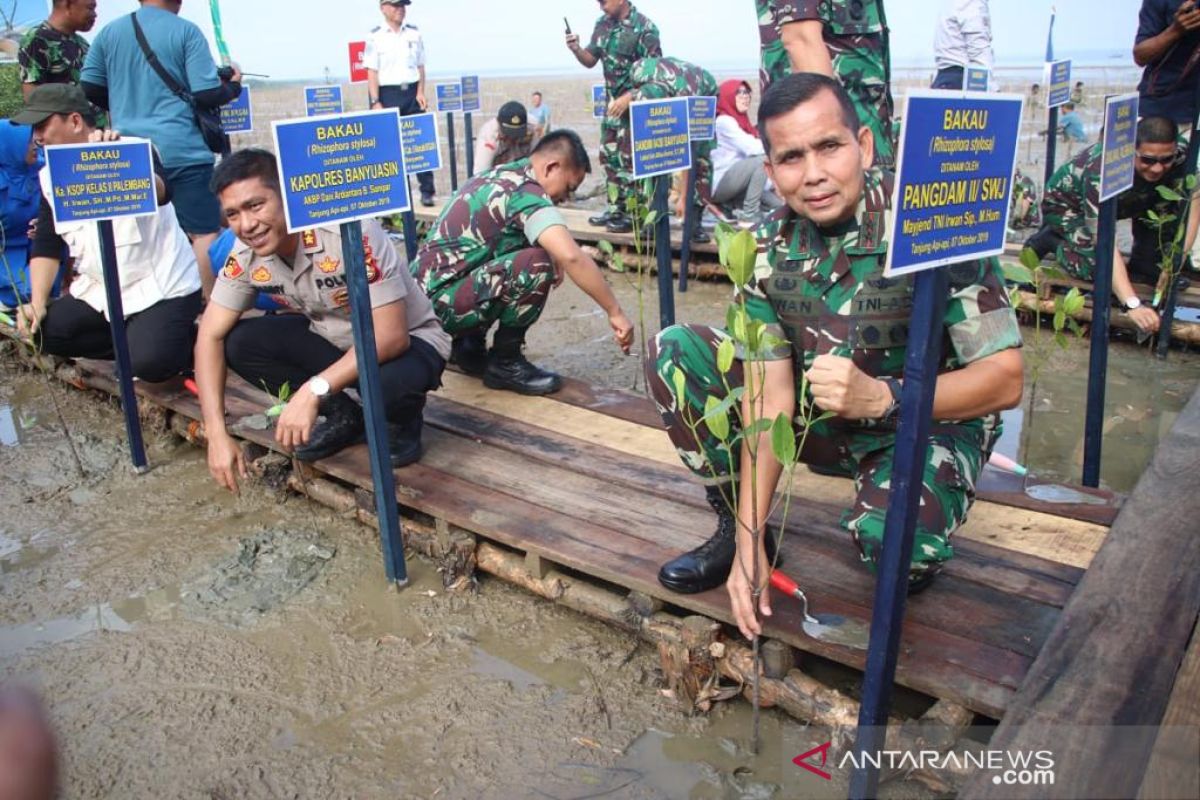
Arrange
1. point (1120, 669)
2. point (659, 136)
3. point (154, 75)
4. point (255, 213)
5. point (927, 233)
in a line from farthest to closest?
point (154, 75), point (659, 136), point (255, 213), point (1120, 669), point (927, 233)

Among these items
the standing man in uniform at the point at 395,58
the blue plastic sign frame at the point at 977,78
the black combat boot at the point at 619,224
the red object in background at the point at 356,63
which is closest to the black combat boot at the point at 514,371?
the blue plastic sign frame at the point at 977,78

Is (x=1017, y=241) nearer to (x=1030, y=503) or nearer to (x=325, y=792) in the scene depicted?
(x=1030, y=503)

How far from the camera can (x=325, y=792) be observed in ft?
6.73

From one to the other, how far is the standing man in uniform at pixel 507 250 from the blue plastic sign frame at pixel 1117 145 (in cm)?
170

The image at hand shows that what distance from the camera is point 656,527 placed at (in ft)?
8.80

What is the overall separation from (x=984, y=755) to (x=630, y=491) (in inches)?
56.2

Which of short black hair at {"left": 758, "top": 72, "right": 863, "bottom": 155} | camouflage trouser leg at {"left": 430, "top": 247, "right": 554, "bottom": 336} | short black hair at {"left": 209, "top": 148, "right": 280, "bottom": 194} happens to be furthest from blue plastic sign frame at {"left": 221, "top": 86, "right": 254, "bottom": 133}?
short black hair at {"left": 758, "top": 72, "right": 863, "bottom": 155}

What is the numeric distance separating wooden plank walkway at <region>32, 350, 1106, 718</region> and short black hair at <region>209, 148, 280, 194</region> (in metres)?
0.99

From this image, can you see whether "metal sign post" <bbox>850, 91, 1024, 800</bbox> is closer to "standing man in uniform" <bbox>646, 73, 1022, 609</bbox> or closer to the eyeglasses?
"standing man in uniform" <bbox>646, 73, 1022, 609</bbox>

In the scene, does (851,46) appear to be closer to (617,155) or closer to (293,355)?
(293,355)

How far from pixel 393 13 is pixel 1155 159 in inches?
239

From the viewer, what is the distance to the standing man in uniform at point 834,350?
1.94 m

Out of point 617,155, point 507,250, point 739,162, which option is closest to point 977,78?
point 739,162

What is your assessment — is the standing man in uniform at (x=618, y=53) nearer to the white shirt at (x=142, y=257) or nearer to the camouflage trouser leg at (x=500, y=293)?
the camouflage trouser leg at (x=500, y=293)
